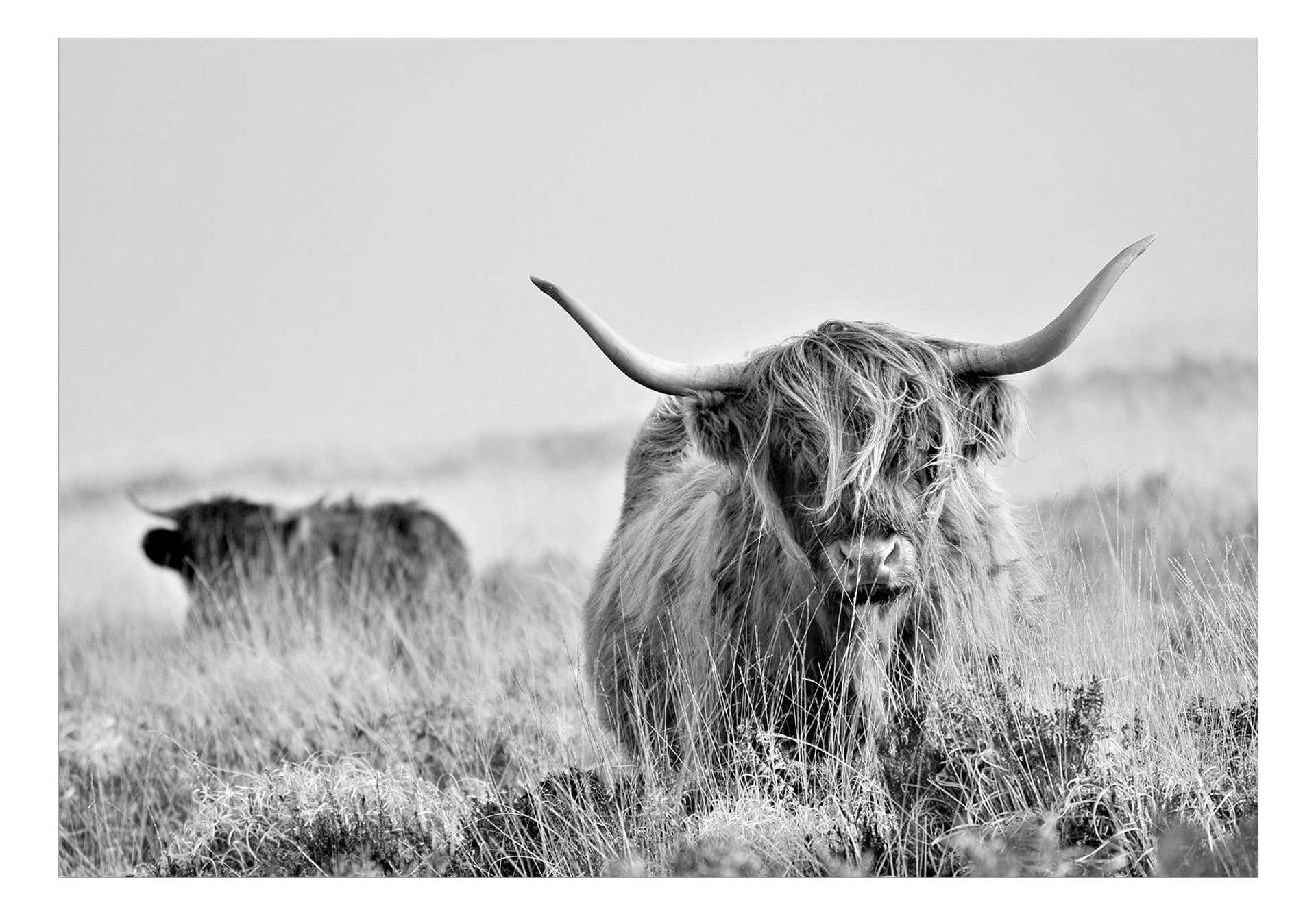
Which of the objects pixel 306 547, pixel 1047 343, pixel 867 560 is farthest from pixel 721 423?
pixel 306 547

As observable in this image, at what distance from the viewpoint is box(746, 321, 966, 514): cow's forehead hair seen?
120 inches

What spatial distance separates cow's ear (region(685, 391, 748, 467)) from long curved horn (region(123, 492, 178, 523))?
4167mm

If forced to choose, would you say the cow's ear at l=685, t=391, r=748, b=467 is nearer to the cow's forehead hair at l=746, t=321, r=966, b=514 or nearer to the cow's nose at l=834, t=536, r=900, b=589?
the cow's forehead hair at l=746, t=321, r=966, b=514

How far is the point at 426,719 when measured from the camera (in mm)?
4836

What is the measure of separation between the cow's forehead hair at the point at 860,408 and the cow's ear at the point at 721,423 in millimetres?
56

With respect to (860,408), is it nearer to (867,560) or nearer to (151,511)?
(867,560)

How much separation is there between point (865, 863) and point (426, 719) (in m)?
2.13

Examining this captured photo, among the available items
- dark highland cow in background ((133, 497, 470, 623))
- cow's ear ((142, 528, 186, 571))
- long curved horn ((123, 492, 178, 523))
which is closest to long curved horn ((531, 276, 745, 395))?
long curved horn ((123, 492, 178, 523))

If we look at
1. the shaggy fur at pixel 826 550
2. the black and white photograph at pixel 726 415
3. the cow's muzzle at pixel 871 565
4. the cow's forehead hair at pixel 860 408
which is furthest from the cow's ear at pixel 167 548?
the cow's muzzle at pixel 871 565
